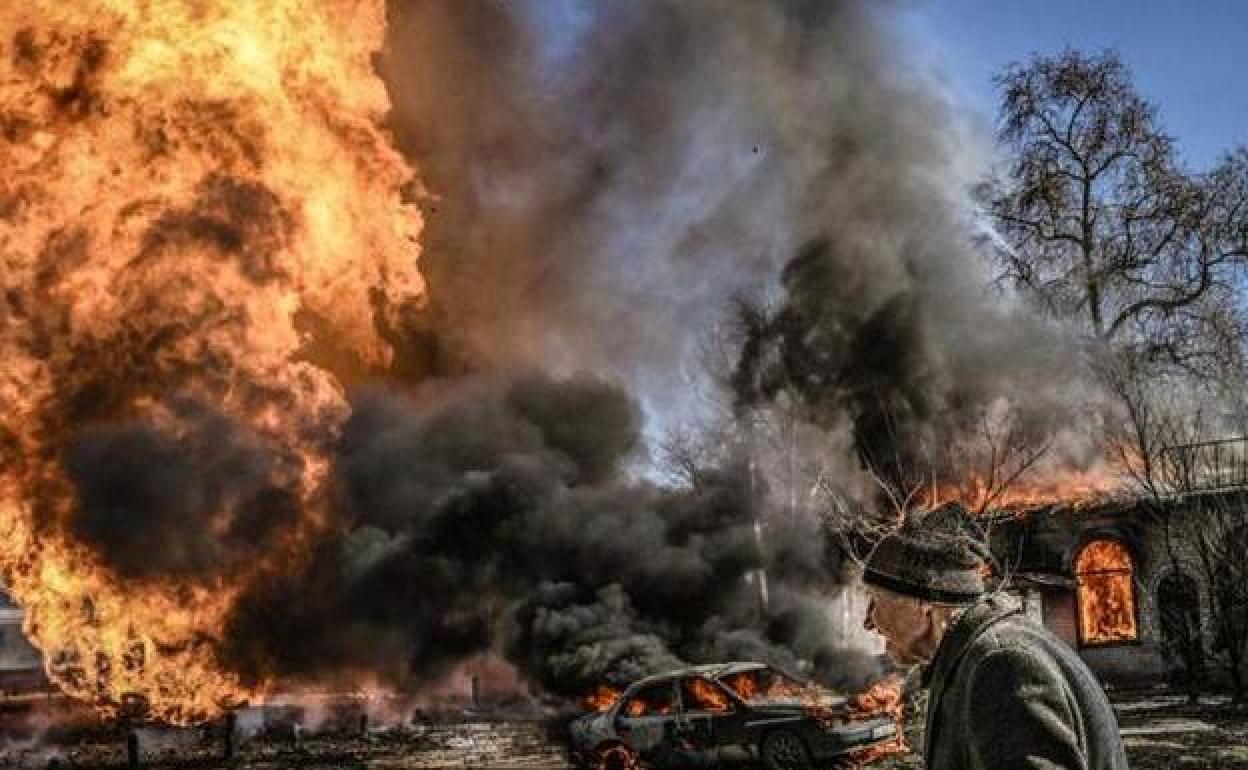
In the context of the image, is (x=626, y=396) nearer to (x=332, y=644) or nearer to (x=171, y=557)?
(x=332, y=644)

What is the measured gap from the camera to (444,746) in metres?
19.0

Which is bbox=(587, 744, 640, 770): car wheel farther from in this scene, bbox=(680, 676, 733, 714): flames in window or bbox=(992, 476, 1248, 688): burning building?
bbox=(992, 476, 1248, 688): burning building

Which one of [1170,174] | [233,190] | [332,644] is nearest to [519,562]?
[332,644]

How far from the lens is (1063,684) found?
2.79 metres

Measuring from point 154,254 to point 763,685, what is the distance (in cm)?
1173

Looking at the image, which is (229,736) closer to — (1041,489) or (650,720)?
(650,720)

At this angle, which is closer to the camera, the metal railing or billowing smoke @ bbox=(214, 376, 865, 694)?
billowing smoke @ bbox=(214, 376, 865, 694)

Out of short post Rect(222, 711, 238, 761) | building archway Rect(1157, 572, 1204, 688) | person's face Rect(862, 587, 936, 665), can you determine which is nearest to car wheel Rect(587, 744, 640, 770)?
short post Rect(222, 711, 238, 761)

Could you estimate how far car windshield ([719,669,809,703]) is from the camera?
13.6 metres

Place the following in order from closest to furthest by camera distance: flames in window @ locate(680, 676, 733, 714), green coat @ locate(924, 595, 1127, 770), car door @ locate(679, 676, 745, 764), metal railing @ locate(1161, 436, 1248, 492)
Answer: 1. green coat @ locate(924, 595, 1127, 770)
2. car door @ locate(679, 676, 745, 764)
3. flames in window @ locate(680, 676, 733, 714)
4. metal railing @ locate(1161, 436, 1248, 492)

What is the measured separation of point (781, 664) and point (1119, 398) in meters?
12.1

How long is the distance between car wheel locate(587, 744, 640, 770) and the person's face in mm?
10572

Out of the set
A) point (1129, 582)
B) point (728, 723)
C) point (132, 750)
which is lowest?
point (132, 750)

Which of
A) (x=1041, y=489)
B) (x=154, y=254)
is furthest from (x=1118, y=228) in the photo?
(x=154, y=254)
